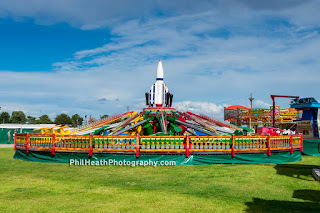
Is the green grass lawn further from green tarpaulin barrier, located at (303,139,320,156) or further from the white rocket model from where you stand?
the white rocket model

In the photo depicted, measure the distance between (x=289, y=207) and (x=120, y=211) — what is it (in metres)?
4.20

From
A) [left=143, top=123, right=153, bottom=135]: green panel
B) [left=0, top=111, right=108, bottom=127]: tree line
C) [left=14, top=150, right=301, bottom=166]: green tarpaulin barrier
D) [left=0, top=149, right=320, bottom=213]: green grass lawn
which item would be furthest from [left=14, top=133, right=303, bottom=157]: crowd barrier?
[left=0, top=111, right=108, bottom=127]: tree line

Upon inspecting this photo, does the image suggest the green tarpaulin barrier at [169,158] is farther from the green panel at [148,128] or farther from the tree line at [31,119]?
the tree line at [31,119]

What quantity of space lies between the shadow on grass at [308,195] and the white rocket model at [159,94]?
46.2 feet

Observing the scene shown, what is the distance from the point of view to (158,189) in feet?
30.7

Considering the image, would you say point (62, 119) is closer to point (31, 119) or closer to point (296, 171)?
point (31, 119)

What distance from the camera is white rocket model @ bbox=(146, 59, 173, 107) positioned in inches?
874

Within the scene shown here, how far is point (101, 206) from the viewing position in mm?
7312

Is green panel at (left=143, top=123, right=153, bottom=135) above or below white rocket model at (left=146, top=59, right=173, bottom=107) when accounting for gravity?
below

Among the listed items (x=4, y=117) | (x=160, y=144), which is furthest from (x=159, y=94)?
(x=4, y=117)

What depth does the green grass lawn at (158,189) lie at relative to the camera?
732 centimetres

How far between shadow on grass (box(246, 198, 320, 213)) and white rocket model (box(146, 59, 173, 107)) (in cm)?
1478

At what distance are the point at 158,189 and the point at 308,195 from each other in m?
4.48

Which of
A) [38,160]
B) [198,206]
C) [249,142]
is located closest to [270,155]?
[249,142]
